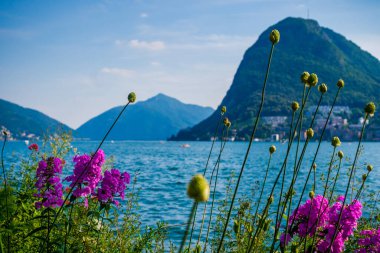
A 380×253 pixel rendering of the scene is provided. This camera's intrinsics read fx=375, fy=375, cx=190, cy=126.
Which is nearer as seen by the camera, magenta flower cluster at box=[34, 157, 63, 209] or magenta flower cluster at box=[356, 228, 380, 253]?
magenta flower cluster at box=[356, 228, 380, 253]

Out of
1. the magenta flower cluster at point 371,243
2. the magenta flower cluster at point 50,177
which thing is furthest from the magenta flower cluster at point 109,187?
the magenta flower cluster at point 371,243

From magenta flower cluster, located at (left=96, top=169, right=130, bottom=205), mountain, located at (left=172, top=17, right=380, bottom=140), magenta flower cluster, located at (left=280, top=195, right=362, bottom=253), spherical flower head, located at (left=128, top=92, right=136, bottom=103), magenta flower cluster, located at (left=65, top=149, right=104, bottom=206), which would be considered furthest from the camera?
mountain, located at (left=172, top=17, right=380, bottom=140)

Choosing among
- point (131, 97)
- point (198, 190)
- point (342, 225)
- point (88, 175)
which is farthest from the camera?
point (88, 175)

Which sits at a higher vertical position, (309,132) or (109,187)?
(309,132)

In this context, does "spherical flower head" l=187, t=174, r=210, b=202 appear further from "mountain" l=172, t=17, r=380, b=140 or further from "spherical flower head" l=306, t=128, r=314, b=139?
"mountain" l=172, t=17, r=380, b=140

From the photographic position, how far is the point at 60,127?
23.4 ft

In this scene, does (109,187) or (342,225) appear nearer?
(342,225)

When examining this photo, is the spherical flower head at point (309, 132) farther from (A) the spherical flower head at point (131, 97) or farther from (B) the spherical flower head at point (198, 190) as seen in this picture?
(B) the spherical flower head at point (198, 190)

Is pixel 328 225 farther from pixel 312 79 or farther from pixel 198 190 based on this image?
pixel 198 190

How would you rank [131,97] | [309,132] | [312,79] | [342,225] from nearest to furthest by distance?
[312,79], [131,97], [309,132], [342,225]

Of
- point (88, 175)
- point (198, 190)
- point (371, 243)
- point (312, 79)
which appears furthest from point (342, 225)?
point (198, 190)

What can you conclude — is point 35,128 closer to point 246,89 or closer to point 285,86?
point 246,89

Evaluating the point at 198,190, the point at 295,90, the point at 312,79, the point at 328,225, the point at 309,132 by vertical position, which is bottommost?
the point at 328,225

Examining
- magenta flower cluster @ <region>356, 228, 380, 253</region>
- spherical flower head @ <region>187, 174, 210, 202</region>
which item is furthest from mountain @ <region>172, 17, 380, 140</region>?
spherical flower head @ <region>187, 174, 210, 202</region>
